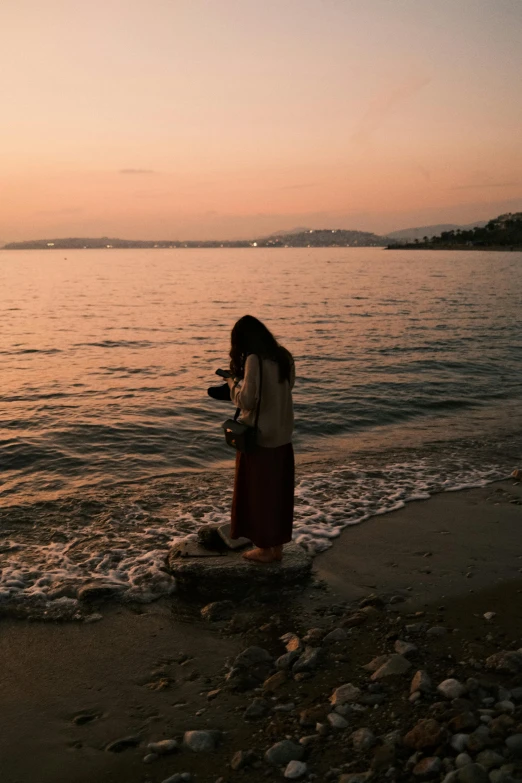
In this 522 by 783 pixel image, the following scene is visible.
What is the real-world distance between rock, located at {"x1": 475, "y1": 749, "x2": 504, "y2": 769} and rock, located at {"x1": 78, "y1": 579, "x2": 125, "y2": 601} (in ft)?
12.9

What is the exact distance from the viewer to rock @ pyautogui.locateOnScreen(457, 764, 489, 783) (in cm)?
363

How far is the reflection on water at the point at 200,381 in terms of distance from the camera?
42.0 ft

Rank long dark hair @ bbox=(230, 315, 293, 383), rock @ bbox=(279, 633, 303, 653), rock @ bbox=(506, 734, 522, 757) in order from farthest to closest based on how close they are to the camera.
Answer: long dark hair @ bbox=(230, 315, 293, 383), rock @ bbox=(279, 633, 303, 653), rock @ bbox=(506, 734, 522, 757)

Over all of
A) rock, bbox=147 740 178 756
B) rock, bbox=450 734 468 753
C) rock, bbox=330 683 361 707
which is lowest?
rock, bbox=147 740 178 756

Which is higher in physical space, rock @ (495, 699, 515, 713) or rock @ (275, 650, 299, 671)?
rock @ (495, 699, 515, 713)

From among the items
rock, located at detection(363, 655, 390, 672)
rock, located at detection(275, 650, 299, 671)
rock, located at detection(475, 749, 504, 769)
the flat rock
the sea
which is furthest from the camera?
the sea

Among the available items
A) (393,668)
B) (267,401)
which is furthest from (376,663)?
(267,401)

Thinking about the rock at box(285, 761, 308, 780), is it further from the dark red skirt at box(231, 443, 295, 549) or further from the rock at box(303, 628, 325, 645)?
the dark red skirt at box(231, 443, 295, 549)

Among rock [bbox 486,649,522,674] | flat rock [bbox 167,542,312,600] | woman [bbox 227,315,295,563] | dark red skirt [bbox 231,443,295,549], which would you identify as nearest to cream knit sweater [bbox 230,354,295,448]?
woman [bbox 227,315,295,563]

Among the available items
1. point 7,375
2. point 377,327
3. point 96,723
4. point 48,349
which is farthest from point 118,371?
point 96,723

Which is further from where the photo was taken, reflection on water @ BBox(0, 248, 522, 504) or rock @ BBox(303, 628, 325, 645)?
reflection on water @ BBox(0, 248, 522, 504)

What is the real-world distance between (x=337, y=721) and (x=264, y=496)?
99.6 inches

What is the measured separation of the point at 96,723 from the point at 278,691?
4.27 ft

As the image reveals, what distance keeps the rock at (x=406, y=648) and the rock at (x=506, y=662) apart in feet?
1.81
